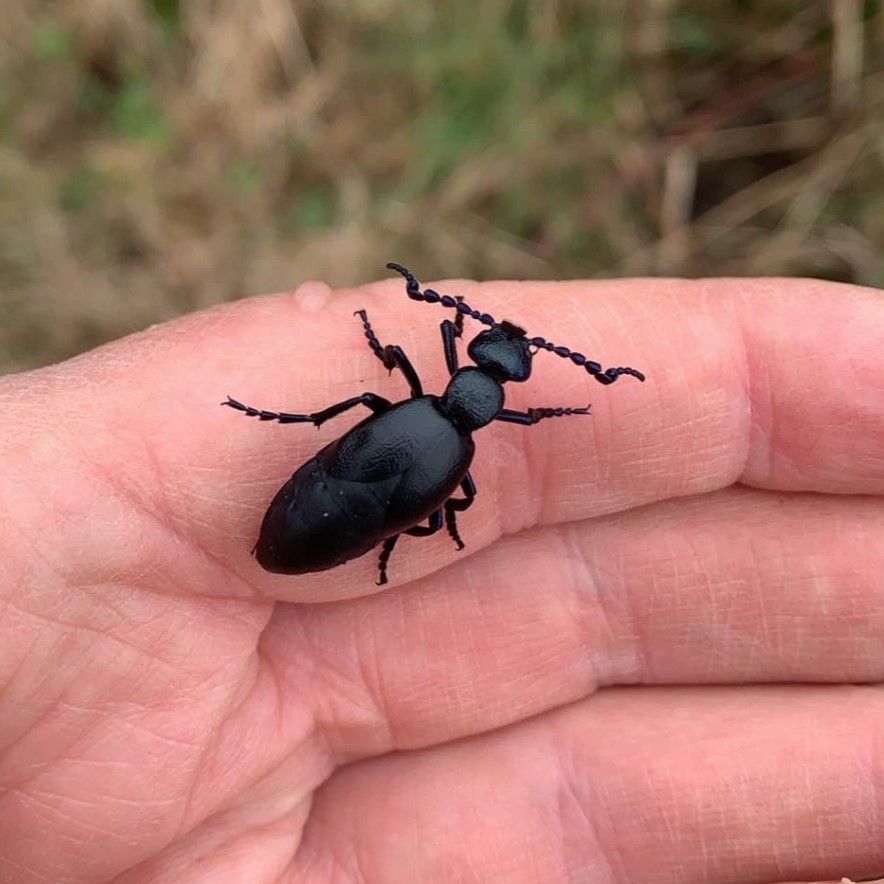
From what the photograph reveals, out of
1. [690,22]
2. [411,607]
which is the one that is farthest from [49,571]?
[690,22]

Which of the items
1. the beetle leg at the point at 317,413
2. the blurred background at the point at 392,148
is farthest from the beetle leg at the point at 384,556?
the blurred background at the point at 392,148

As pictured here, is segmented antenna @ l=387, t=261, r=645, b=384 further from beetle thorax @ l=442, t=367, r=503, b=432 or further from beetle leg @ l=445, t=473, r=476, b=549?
beetle leg @ l=445, t=473, r=476, b=549

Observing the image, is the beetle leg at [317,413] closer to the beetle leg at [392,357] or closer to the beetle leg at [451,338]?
the beetle leg at [392,357]

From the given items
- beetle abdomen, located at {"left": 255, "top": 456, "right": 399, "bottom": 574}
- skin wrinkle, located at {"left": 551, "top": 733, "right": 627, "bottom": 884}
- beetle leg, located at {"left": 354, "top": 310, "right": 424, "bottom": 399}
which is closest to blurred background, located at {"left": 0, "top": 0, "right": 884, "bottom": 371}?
beetle leg, located at {"left": 354, "top": 310, "right": 424, "bottom": 399}

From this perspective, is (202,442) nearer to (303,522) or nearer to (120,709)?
(303,522)

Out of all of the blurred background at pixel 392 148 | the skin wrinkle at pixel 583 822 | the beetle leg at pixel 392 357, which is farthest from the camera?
the blurred background at pixel 392 148

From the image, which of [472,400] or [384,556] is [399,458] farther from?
[384,556]
